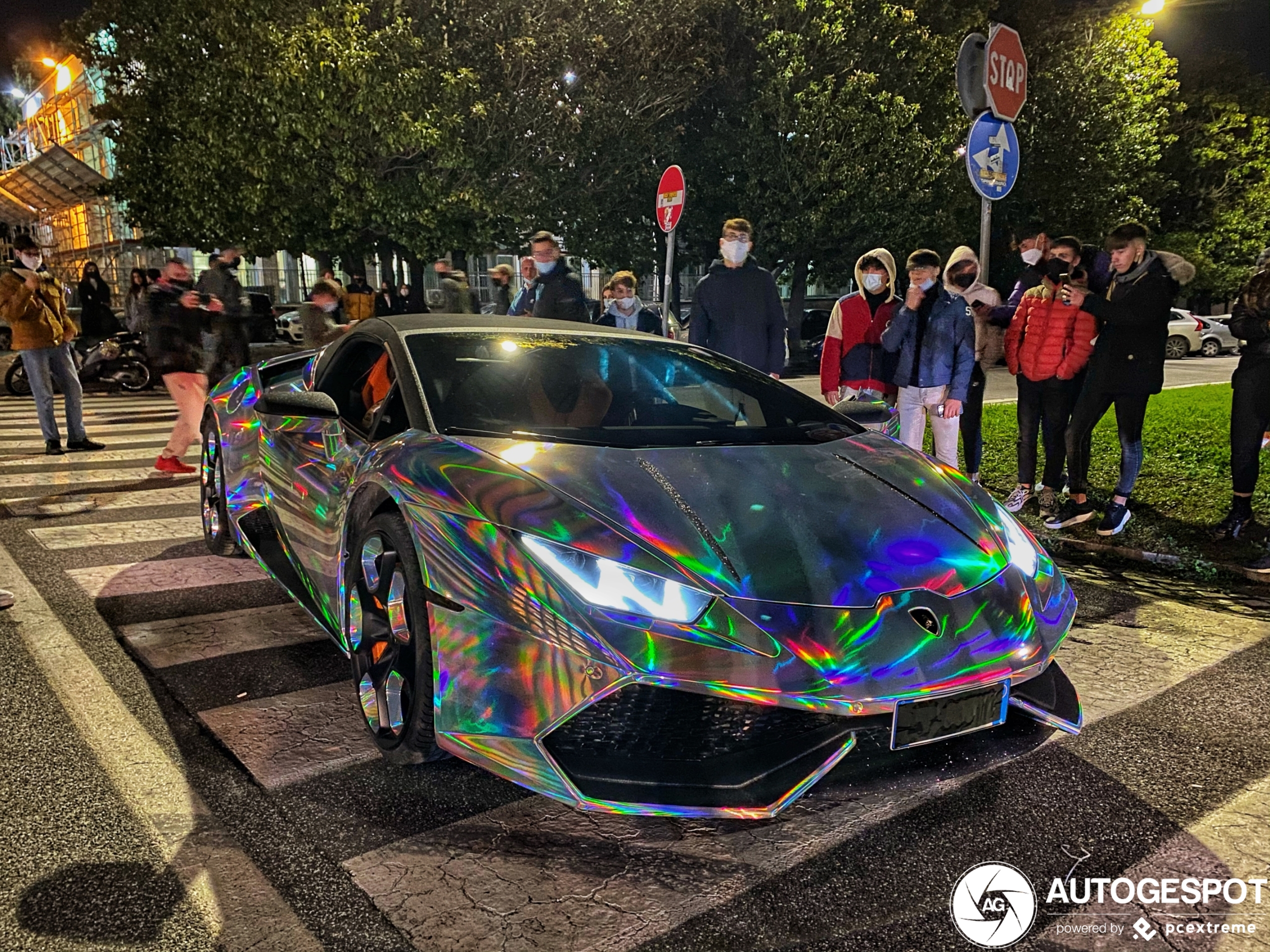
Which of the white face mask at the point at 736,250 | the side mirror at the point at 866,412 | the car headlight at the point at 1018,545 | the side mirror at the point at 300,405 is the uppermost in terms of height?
the white face mask at the point at 736,250

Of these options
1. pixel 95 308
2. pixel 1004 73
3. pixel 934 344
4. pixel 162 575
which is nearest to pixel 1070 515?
pixel 934 344

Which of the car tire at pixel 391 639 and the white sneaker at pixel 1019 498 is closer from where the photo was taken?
the car tire at pixel 391 639

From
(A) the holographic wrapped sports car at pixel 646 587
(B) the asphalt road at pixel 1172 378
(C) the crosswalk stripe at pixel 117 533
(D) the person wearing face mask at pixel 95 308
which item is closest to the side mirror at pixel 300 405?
(A) the holographic wrapped sports car at pixel 646 587

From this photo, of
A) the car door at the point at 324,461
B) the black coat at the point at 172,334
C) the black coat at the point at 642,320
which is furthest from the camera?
the black coat at the point at 642,320

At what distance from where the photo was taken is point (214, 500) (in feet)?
17.1

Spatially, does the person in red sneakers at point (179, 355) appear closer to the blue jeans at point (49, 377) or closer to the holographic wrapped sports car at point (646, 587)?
the blue jeans at point (49, 377)

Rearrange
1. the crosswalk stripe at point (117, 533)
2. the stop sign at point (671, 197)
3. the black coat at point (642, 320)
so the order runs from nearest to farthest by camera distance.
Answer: the crosswalk stripe at point (117, 533)
the black coat at point (642, 320)
the stop sign at point (671, 197)

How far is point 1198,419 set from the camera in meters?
11.2

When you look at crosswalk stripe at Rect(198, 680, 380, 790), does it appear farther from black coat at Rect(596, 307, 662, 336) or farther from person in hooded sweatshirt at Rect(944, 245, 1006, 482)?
black coat at Rect(596, 307, 662, 336)

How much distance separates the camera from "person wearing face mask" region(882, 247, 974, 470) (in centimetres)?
606

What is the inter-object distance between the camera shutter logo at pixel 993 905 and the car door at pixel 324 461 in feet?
6.95

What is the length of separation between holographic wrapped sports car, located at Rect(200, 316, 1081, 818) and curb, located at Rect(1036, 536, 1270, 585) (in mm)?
3003

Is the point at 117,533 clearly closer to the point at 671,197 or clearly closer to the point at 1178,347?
the point at 671,197

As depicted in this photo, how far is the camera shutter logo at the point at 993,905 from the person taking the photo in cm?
211
